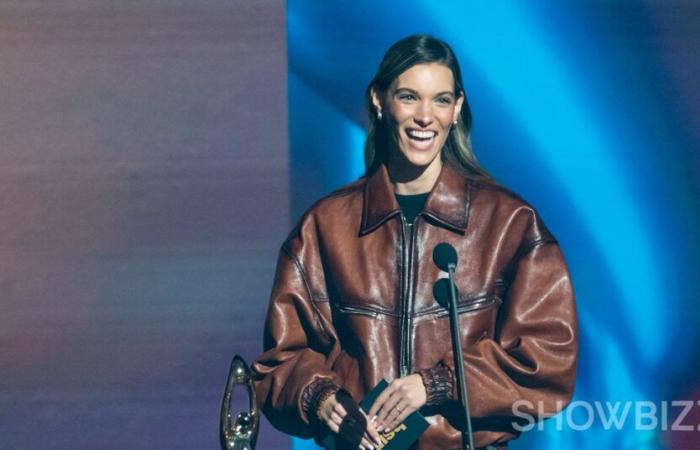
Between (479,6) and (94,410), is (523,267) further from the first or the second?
(94,410)

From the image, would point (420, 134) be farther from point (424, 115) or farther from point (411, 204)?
point (411, 204)

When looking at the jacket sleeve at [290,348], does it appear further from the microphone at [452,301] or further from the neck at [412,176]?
the microphone at [452,301]

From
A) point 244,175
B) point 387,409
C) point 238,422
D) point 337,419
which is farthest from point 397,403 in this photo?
point 244,175

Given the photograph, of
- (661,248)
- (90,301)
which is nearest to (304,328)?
(90,301)

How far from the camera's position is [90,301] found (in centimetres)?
458

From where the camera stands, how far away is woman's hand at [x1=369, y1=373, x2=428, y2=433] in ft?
12.5

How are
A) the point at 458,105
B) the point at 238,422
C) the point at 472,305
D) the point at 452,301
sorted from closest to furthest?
the point at 452,301
the point at 238,422
the point at 472,305
the point at 458,105

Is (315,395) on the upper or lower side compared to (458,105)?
lower

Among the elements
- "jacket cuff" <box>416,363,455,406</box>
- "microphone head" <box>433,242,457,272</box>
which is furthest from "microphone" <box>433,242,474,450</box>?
"jacket cuff" <box>416,363,455,406</box>

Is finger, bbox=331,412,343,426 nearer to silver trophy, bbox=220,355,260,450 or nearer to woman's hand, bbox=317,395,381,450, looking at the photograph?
woman's hand, bbox=317,395,381,450

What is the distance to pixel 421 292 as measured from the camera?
400cm

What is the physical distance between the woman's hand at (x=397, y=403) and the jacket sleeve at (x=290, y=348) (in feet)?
0.51

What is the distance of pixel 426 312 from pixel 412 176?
373 millimetres

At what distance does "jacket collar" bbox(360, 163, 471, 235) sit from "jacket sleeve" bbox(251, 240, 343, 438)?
0.23m
